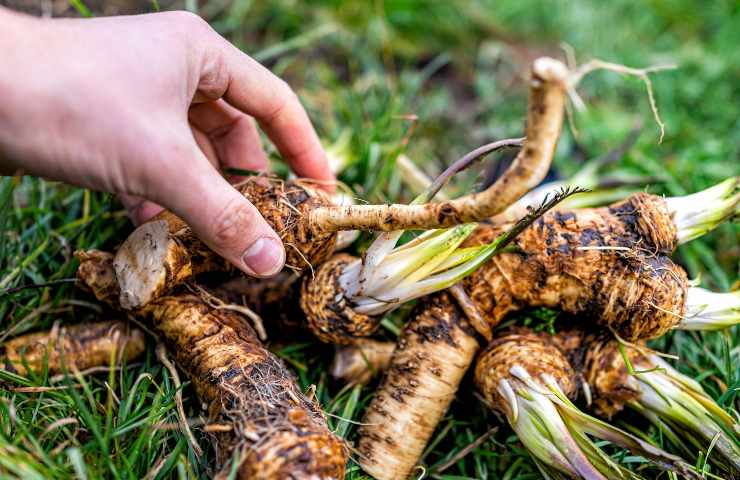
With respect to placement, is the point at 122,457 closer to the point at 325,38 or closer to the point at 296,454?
the point at 296,454

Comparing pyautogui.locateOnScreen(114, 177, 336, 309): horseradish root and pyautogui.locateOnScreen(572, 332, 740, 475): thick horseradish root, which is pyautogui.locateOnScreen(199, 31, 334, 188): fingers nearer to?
pyautogui.locateOnScreen(114, 177, 336, 309): horseradish root

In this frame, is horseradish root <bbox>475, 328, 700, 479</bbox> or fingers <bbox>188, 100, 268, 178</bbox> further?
fingers <bbox>188, 100, 268, 178</bbox>

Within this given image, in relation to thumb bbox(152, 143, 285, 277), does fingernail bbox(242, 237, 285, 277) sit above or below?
below

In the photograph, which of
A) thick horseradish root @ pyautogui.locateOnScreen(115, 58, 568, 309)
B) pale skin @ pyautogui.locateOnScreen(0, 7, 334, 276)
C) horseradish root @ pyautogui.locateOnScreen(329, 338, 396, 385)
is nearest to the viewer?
pale skin @ pyautogui.locateOnScreen(0, 7, 334, 276)

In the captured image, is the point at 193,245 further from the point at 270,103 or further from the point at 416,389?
the point at 416,389

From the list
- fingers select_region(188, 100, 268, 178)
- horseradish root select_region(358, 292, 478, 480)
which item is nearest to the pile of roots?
horseradish root select_region(358, 292, 478, 480)

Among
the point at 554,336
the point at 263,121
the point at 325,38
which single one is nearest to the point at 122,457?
the point at 263,121
